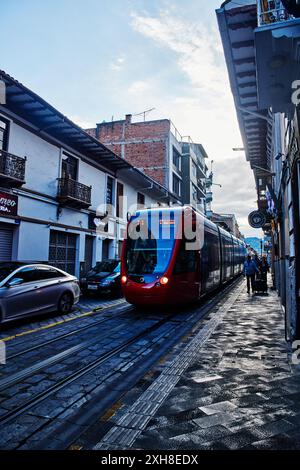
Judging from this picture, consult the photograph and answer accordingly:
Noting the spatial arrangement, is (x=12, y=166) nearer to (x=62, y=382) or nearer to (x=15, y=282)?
(x=15, y=282)

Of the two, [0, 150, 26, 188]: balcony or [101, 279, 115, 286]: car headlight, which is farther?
[101, 279, 115, 286]: car headlight

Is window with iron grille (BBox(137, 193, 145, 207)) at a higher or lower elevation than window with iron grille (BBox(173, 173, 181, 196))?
lower

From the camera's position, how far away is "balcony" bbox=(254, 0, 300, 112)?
15.1 feet

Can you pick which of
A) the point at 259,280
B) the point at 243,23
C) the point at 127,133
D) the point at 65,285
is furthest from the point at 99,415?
the point at 127,133

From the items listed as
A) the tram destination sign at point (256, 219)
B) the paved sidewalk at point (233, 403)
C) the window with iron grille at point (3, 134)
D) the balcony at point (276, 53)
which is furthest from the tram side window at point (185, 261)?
the window with iron grille at point (3, 134)

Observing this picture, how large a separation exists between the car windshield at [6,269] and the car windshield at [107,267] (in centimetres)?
607

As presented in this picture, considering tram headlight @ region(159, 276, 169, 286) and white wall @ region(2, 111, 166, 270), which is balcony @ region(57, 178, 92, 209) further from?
tram headlight @ region(159, 276, 169, 286)

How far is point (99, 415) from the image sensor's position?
3471 millimetres

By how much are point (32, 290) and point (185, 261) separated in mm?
4453

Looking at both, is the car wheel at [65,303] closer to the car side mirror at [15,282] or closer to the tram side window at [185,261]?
the car side mirror at [15,282]

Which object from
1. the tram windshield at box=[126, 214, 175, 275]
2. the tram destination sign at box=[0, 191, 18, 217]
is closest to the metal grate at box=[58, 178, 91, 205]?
the tram destination sign at box=[0, 191, 18, 217]

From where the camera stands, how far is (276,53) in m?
4.92

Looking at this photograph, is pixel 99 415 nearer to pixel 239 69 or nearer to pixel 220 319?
pixel 220 319

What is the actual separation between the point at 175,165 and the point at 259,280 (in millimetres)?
20916
